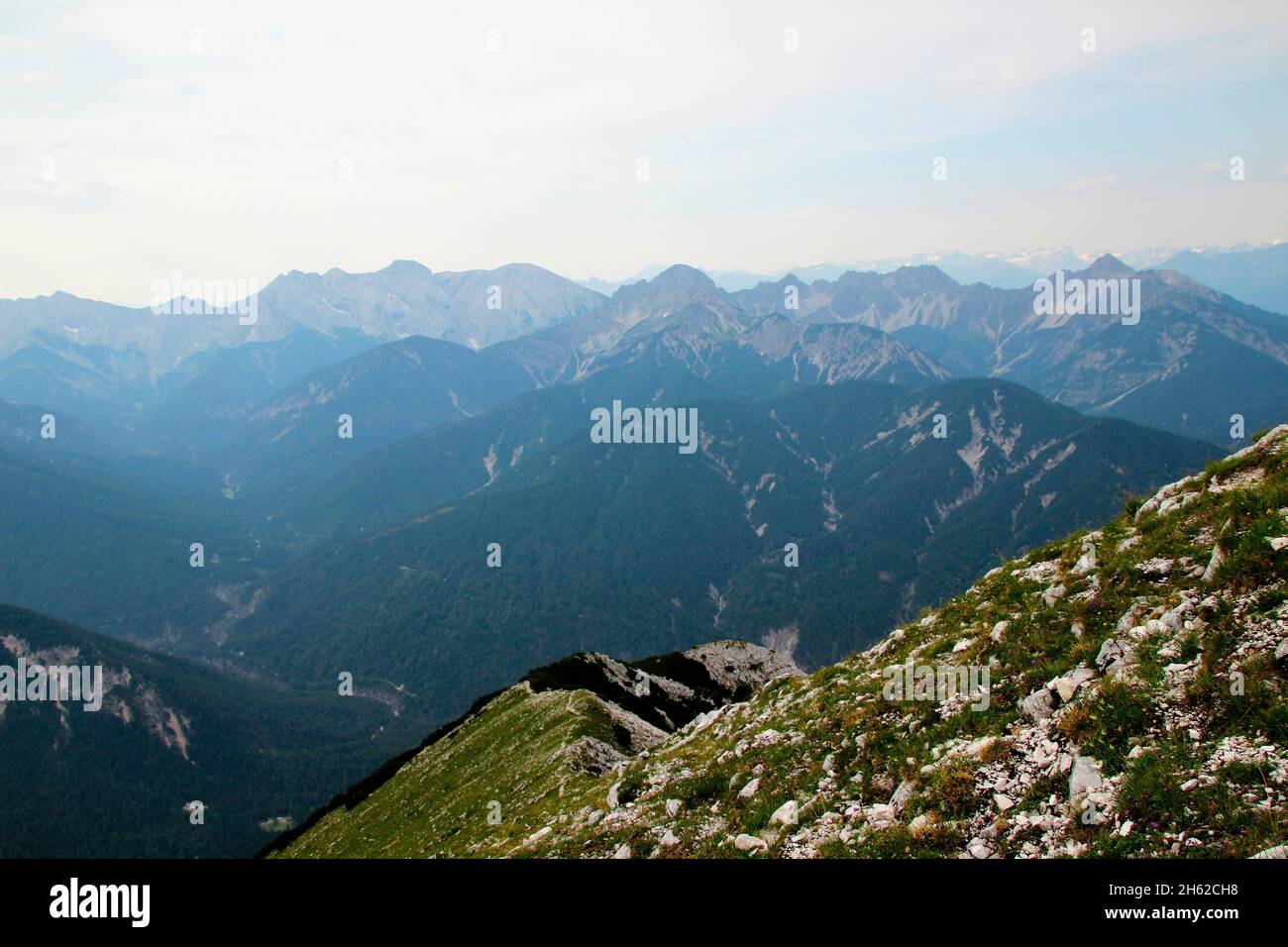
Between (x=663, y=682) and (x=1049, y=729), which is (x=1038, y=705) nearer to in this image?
(x=1049, y=729)

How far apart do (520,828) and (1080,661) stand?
2619 cm

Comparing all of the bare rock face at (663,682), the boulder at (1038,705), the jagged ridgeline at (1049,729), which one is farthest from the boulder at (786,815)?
the bare rock face at (663,682)

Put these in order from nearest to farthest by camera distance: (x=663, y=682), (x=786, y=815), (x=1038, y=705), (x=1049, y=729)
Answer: (x=1049, y=729) < (x=1038, y=705) < (x=786, y=815) < (x=663, y=682)

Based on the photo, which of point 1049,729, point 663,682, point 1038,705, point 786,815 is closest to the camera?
point 1049,729

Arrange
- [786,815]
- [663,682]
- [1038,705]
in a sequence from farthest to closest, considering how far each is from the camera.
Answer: [663,682], [786,815], [1038,705]

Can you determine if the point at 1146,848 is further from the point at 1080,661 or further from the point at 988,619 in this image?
the point at 988,619

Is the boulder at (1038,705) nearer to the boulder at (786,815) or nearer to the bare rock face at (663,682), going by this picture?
the boulder at (786,815)

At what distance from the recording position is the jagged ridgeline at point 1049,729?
423 inches

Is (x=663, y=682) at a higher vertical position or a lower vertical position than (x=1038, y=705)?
lower

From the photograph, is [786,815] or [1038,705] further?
[786,815]

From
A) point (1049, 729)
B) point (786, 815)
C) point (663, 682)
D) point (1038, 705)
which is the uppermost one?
point (1038, 705)

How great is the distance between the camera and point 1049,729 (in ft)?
44.6

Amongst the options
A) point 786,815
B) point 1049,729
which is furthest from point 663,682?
point 1049,729
